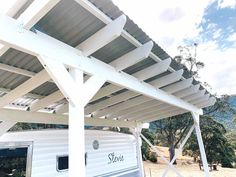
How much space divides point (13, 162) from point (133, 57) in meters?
3.50

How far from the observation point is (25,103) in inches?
220

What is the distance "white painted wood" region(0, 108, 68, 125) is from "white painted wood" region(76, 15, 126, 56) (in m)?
2.27

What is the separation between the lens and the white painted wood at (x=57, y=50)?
2.19 metres

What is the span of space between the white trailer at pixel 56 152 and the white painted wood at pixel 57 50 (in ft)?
7.98

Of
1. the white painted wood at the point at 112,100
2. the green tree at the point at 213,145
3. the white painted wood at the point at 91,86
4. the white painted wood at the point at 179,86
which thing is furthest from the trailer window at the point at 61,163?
the green tree at the point at 213,145

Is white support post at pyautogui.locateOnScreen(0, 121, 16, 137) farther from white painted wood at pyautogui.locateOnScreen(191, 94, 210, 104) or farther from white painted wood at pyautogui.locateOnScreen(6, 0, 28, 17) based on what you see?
white painted wood at pyautogui.locateOnScreen(191, 94, 210, 104)

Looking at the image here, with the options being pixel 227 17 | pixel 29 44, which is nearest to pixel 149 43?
pixel 29 44

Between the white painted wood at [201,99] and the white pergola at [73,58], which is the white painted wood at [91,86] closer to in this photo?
the white pergola at [73,58]

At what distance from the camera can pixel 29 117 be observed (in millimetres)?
4852

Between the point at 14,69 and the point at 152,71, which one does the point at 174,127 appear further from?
the point at 14,69

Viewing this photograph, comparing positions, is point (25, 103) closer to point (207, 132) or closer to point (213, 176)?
point (213, 176)

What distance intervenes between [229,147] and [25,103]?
21231 millimetres

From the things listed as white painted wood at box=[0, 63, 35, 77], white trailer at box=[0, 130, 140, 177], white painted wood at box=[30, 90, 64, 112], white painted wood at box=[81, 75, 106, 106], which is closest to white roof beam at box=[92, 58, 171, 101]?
white painted wood at box=[30, 90, 64, 112]

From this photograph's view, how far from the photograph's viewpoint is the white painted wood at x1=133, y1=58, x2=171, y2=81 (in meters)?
4.27
